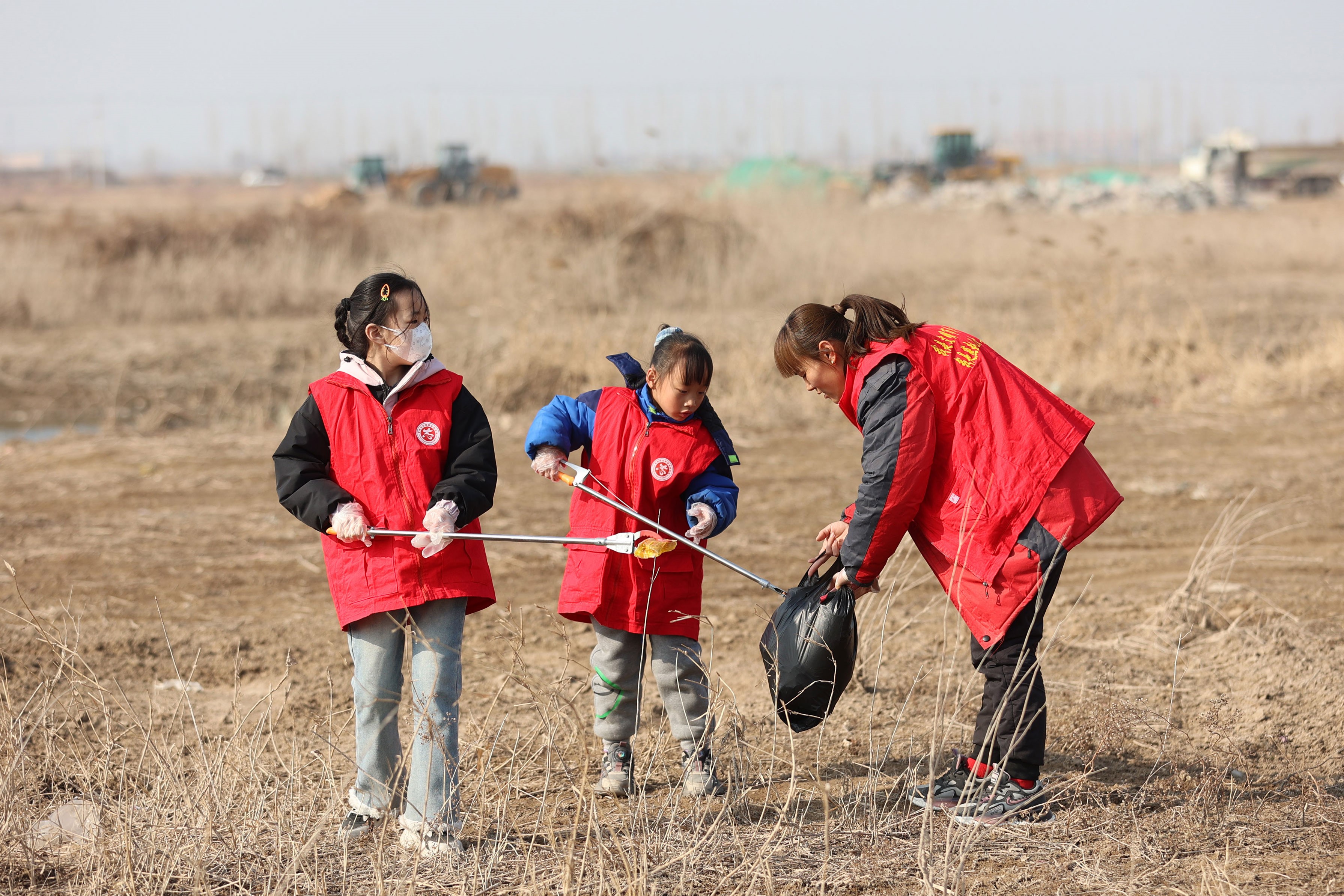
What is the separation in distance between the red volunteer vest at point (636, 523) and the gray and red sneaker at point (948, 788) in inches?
32.2

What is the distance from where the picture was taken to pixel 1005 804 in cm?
332

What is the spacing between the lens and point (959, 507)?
3.21 metres

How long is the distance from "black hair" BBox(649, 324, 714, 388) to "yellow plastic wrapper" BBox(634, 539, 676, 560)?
460mm

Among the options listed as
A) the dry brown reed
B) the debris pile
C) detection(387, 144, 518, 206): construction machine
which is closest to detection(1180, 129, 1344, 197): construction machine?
the debris pile

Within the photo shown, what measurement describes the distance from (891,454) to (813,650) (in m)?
0.60

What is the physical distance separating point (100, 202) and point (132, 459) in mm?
41145

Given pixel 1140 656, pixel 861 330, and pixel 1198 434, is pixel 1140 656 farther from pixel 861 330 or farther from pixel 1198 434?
pixel 1198 434

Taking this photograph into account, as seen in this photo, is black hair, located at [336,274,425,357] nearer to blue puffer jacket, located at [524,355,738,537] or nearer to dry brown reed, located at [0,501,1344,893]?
blue puffer jacket, located at [524,355,738,537]


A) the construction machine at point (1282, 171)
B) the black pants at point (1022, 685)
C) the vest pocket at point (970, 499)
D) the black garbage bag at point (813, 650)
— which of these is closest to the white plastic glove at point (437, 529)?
the black garbage bag at point (813, 650)

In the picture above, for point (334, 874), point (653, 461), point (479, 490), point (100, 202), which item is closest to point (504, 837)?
point (334, 874)

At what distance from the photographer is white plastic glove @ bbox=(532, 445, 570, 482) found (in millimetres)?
3432

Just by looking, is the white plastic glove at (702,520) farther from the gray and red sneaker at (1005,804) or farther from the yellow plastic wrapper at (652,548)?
the gray and red sneaker at (1005,804)

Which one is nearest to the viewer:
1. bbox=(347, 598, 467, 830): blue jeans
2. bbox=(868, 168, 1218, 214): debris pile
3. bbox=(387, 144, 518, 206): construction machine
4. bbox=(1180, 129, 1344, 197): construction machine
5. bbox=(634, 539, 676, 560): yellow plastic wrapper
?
bbox=(347, 598, 467, 830): blue jeans

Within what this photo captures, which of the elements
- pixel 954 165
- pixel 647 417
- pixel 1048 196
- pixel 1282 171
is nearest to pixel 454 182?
pixel 1048 196
